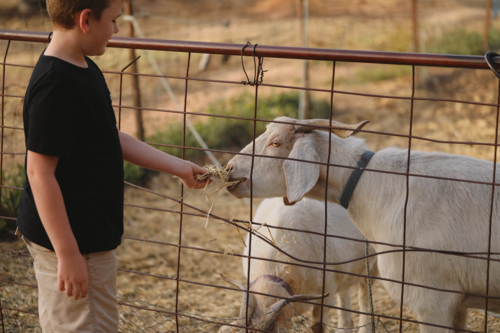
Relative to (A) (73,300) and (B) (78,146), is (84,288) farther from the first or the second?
(B) (78,146)

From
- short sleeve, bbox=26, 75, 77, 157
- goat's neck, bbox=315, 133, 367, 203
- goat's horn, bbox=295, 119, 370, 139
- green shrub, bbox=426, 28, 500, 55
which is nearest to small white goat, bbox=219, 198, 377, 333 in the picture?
goat's neck, bbox=315, 133, 367, 203

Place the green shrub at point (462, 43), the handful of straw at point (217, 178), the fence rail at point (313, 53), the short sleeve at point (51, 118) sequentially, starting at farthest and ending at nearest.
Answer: the green shrub at point (462, 43)
the handful of straw at point (217, 178)
the fence rail at point (313, 53)
the short sleeve at point (51, 118)

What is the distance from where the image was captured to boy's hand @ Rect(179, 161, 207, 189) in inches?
92.3

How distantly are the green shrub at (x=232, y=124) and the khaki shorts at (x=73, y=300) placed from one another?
566 cm

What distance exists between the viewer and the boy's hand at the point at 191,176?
2.34 metres

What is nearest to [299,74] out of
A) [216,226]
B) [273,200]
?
[216,226]

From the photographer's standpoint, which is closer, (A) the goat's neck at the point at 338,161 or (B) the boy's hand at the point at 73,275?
(B) the boy's hand at the point at 73,275

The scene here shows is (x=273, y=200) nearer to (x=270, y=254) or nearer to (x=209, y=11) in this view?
(x=270, y=254)

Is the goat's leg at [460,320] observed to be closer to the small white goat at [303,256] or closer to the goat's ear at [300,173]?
the small white goat at [303,256]

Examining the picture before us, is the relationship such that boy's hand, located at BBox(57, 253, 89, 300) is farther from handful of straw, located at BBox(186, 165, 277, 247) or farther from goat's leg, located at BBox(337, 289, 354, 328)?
goat's leg, located at BBox(337, 289, 354, 328)

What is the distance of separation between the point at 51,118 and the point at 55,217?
35 centimetres

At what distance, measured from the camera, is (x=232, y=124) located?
29.3 feet

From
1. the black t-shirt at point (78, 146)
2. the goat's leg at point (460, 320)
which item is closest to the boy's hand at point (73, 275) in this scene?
the black t-shirt at point (78, 146)

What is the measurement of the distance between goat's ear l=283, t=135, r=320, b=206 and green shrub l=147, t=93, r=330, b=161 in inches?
205
